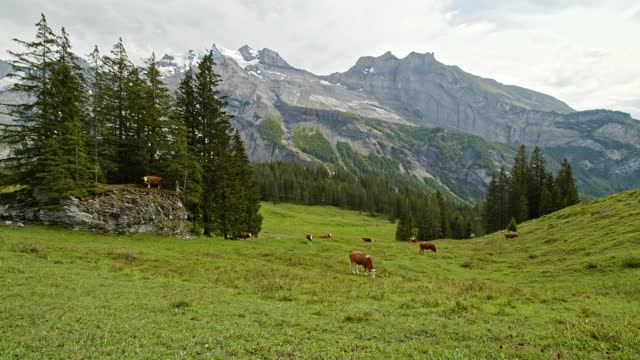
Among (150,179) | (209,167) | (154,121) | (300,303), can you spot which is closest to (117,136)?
(154,121)

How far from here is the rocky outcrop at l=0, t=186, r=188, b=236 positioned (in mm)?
38688

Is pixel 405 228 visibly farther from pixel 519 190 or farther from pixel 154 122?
pixel 154 122

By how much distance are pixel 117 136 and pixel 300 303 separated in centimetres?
4628

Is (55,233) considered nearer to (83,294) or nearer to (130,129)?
(130,129)

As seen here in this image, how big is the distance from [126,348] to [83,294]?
9.60 metres

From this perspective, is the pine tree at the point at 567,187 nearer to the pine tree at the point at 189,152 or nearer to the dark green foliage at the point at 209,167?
the dark green foliage at the point at 209,167

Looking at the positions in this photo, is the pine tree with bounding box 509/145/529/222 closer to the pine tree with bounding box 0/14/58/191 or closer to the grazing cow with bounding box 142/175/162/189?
the grazing cow with bounding box 142/175/162/189

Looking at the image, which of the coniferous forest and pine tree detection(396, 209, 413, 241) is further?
pine tree detection(396, 209, 413, 241)

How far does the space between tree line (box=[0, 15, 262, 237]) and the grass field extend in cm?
1002

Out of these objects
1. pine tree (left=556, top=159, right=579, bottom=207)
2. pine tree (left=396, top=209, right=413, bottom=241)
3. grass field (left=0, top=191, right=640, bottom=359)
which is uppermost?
pine tree (left=556, top=159, right=579, bottom=207)

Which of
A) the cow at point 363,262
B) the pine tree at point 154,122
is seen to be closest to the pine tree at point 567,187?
the cow at point 363,262

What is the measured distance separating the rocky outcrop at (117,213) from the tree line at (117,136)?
1.63 metres

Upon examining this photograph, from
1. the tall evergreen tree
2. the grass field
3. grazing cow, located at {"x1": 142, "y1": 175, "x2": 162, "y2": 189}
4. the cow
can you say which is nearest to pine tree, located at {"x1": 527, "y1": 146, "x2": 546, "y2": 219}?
the grass field

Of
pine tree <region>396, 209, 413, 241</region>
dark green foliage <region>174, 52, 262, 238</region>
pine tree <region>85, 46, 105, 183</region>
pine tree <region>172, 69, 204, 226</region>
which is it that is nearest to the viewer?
pine tree <region>85, 46, 105, 183</region>
